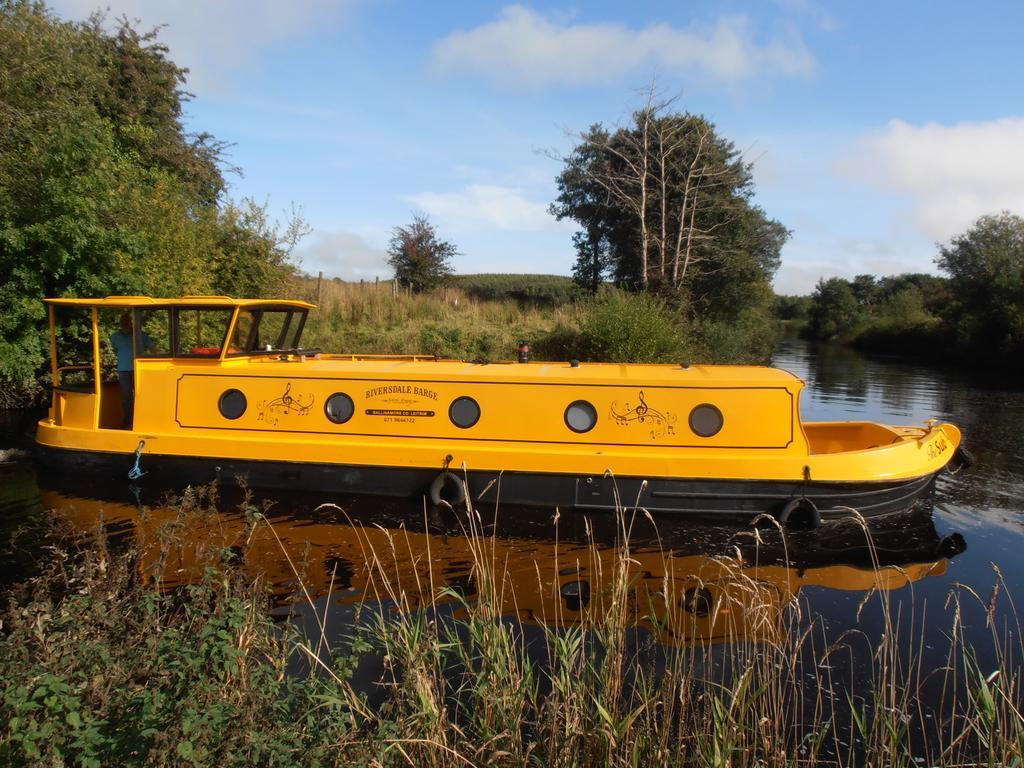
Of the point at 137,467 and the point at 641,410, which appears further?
the point at 137,467

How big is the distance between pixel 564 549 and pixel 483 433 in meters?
1.80

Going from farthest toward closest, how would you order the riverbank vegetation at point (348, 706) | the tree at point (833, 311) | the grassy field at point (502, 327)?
the tree at point (833, 311) → the grassy field at point (502, 327) → the riverbank vegetation at point (348, 706)

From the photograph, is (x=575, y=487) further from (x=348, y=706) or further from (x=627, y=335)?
(x=627, y=335)

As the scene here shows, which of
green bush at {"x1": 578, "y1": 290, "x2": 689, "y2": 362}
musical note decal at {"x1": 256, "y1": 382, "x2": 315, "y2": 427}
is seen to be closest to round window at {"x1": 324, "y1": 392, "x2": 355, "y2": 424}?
musical note decal at {"x1": 256, "y1": 382, "x2": 315, "y2": 427}

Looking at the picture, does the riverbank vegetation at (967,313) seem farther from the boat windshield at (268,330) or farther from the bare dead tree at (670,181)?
the boat windshield at (268,330)

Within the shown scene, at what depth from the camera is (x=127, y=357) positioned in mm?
9055

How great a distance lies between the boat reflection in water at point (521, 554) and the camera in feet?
19.4

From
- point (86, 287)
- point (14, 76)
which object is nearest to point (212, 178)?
point (14, 76)

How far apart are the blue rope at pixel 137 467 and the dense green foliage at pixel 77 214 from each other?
5.53 m

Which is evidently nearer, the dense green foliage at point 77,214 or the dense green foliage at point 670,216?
the dense green foliage at point 77,214

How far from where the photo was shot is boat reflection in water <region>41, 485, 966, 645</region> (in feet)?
19.4

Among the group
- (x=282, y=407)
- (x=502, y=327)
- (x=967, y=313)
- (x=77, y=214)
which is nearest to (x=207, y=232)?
(x=77, y=214)

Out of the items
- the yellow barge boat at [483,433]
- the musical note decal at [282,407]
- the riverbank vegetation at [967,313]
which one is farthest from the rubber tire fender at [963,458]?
Result: the riverbank vegetation at [967,313]

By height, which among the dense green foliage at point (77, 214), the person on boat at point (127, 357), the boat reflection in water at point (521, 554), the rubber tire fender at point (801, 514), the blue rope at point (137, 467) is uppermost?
the dense green foliage at point (77, 214)
